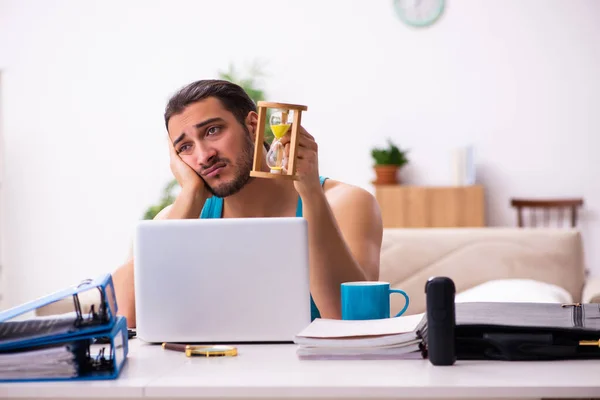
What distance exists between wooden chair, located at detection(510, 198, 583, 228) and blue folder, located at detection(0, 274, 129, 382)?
192 inches

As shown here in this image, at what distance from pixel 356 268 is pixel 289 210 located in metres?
0.40

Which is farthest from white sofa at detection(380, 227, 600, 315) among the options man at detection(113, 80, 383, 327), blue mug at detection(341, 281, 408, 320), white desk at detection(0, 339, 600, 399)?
white desk at detection(0, 339, 600, 399)

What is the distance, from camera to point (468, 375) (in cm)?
99

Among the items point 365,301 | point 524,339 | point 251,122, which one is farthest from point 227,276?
point 251,122

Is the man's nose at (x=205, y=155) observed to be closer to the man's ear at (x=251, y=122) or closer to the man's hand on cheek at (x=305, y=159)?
the man's ear at (x=251, y=122)

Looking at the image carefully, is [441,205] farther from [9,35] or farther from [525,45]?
[9,35]

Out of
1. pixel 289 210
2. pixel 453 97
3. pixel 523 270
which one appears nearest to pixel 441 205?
pixel 453 97

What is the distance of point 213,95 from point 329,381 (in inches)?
44.6

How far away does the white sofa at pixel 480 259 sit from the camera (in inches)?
118

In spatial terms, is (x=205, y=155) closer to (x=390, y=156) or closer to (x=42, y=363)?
(x=42, y=363)

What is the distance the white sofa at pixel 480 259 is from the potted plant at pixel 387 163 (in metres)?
2.54

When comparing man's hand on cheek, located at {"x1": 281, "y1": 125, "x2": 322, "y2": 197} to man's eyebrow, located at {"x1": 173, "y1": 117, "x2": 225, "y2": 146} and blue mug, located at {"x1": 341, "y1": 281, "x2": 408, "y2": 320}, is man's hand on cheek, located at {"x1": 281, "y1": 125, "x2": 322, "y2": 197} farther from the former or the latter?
man's eyebrow, located at {"x1": 173, "y1": 117, "x2": 225, "y2": 146}

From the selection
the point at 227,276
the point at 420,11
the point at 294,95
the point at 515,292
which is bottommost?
the point at 515,292

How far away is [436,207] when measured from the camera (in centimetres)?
553
